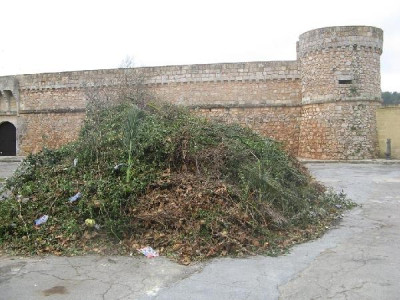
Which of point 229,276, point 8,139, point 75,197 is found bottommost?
point 229,276

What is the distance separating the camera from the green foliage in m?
5.14

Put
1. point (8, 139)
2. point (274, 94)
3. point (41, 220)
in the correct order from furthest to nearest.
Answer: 1. point (8, 139)
2. point (274, 94)
3. point (41, 220)

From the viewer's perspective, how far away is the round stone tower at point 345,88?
54.7 feet

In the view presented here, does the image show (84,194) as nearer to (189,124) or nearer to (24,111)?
(189,124)

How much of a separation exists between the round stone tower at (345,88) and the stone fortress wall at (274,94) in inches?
1.6

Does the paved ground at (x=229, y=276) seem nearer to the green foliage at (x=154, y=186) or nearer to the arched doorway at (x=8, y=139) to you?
the green foliage at (x=154, y=186)

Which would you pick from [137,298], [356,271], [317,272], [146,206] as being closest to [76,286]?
[137,298]

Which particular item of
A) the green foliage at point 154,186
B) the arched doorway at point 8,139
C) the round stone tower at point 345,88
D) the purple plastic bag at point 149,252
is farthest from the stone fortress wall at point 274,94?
the purple plastic bag at point 149,252

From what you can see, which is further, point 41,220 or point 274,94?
point 274,94

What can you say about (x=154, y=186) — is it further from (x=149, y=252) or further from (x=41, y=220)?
(x=41, y=220)

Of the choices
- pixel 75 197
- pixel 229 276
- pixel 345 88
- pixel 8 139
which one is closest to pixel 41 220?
pixel 75 197

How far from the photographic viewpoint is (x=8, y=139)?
24.7m

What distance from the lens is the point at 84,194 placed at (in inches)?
219

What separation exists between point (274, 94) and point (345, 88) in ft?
10.8
